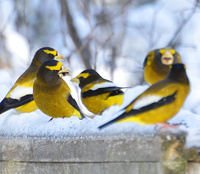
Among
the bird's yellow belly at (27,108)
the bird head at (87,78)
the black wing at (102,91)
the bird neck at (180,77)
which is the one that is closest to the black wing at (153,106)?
the bird neck at (180,77)

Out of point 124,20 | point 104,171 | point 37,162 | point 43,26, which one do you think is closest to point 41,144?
point 37,162

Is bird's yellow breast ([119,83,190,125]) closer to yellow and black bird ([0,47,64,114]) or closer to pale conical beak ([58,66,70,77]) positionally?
pale conical beak ([58,66,70,77])

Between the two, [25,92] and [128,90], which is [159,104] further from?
[25,92]

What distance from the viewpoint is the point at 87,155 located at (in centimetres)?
247

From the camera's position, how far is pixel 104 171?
2.42m

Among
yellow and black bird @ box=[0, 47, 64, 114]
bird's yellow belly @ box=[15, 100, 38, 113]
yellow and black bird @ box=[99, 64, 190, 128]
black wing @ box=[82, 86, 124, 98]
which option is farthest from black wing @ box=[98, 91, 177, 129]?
bird's yellow belly @ box=[15, 100, 38, 113]

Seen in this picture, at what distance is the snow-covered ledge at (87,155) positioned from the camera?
87.7 inches

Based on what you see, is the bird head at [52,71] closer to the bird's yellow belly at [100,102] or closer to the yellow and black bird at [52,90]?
the yellow and black bird at [52,90]

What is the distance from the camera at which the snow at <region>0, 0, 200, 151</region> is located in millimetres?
2402

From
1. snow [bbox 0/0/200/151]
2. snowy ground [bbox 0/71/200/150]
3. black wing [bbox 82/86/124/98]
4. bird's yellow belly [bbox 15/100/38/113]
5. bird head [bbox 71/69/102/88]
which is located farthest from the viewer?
bird's yellow belly [bbox 15/100/38/113]

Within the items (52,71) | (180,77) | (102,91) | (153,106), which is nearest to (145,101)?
(153,106)

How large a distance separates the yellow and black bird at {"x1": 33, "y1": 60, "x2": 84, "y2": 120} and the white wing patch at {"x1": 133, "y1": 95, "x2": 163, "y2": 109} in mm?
844

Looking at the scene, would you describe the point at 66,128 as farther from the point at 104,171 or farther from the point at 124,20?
the point at 124,20

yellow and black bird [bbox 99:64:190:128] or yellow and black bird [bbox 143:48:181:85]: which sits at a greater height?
yellow and black bird [bbox 143:48:181:85]
